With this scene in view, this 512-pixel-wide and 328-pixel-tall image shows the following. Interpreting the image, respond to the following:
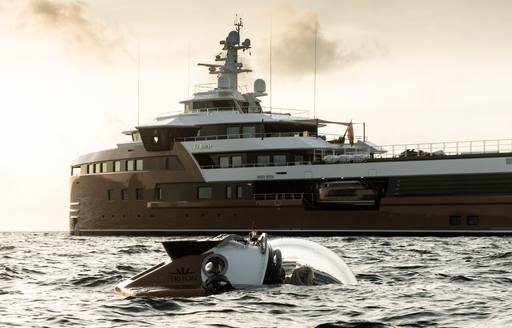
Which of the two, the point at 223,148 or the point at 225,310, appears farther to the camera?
the point at 223,148

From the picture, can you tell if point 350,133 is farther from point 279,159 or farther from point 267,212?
point 267,212

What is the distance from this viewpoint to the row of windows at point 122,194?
164 feet

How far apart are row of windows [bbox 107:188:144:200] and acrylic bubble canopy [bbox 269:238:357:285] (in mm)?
37099

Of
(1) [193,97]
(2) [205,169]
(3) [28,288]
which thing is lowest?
(3) [28,288]

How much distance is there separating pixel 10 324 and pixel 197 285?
266 cm

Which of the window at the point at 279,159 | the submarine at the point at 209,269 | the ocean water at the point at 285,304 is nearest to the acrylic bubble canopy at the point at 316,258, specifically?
the ocean water at the point at 285,304

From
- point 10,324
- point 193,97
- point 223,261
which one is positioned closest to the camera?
point 10,324

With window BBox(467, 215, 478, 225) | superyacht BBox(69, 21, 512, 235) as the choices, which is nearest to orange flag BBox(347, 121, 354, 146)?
superyacht BBox(69, 21, 512, 235)

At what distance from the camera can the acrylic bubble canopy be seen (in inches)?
525

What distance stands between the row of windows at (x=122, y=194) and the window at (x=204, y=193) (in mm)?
4486

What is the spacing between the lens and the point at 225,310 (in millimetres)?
10438

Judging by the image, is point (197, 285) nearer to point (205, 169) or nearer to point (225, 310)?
point (225, 310)

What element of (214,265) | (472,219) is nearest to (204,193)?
(472,219)

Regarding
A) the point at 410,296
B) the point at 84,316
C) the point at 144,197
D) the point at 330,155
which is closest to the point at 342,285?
the point at 410,296
